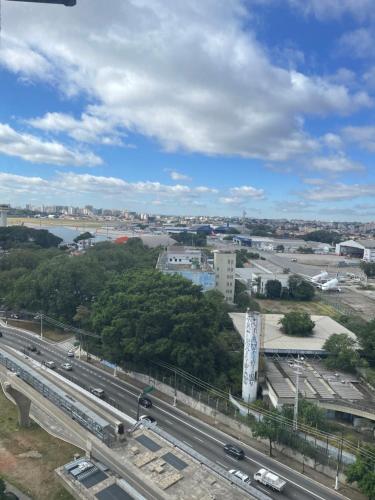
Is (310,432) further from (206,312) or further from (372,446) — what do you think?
(206,312)

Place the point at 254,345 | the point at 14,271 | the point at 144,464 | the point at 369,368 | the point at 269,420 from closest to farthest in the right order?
1. the point at 144,464
2. the point at 269,420
3. the point at 254,345
4. the point at 369,368
5. the point at 14,271

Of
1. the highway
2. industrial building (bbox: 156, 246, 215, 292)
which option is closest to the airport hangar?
the highway

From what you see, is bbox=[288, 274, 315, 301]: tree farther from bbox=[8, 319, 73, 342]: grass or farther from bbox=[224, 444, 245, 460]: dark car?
bbox=[224, 444, 245, 460]: dark car

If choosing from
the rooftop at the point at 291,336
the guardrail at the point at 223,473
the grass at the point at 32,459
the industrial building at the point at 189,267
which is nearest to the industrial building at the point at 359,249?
the industrial building at the point at 189,267

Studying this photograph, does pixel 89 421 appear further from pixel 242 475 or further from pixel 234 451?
pixel 234 451

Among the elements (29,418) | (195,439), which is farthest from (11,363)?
(195,439)
